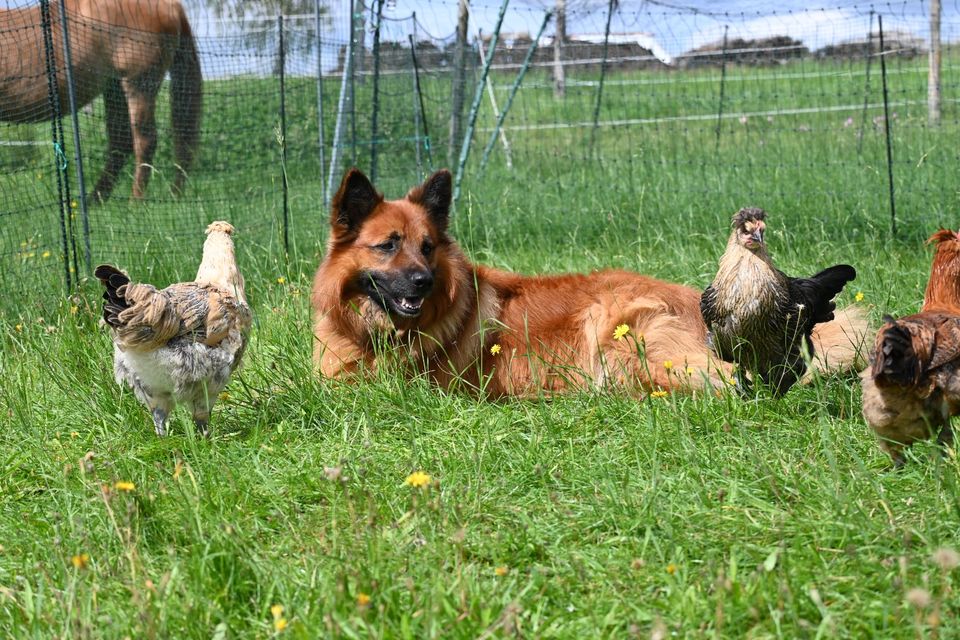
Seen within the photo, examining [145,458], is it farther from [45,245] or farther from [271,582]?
[45,245]

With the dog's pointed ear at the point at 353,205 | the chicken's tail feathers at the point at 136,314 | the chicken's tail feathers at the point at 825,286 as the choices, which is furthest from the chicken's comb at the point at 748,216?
the chicken's tail feathers at the point at 136,314

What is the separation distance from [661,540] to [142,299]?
2050 mm

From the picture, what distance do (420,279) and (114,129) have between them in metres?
4.11

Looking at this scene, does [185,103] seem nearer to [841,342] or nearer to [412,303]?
[412,303]

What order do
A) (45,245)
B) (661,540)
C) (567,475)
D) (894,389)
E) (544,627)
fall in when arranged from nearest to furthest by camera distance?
(544,627) → (661,540) → (894,389) → (567,475) → (45,245)

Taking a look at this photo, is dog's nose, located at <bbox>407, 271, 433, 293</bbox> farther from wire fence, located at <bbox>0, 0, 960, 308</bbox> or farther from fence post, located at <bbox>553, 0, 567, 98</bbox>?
fence post, located at <bbox>553, 0, 567, 98</bbox>

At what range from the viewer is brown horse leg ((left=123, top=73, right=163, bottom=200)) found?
7.30 meters

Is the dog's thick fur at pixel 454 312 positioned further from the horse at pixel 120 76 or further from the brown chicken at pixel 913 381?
the horse at pixel 120 76

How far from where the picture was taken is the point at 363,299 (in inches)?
183

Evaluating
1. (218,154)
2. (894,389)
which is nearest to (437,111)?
(218,154)

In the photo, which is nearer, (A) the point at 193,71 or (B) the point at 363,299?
(B) the point at 363,299

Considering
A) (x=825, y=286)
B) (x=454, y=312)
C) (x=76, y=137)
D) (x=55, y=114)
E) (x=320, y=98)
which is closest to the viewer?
(x=825, y=286)

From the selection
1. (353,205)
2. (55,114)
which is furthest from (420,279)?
(55,114)

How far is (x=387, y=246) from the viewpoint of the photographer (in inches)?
180
